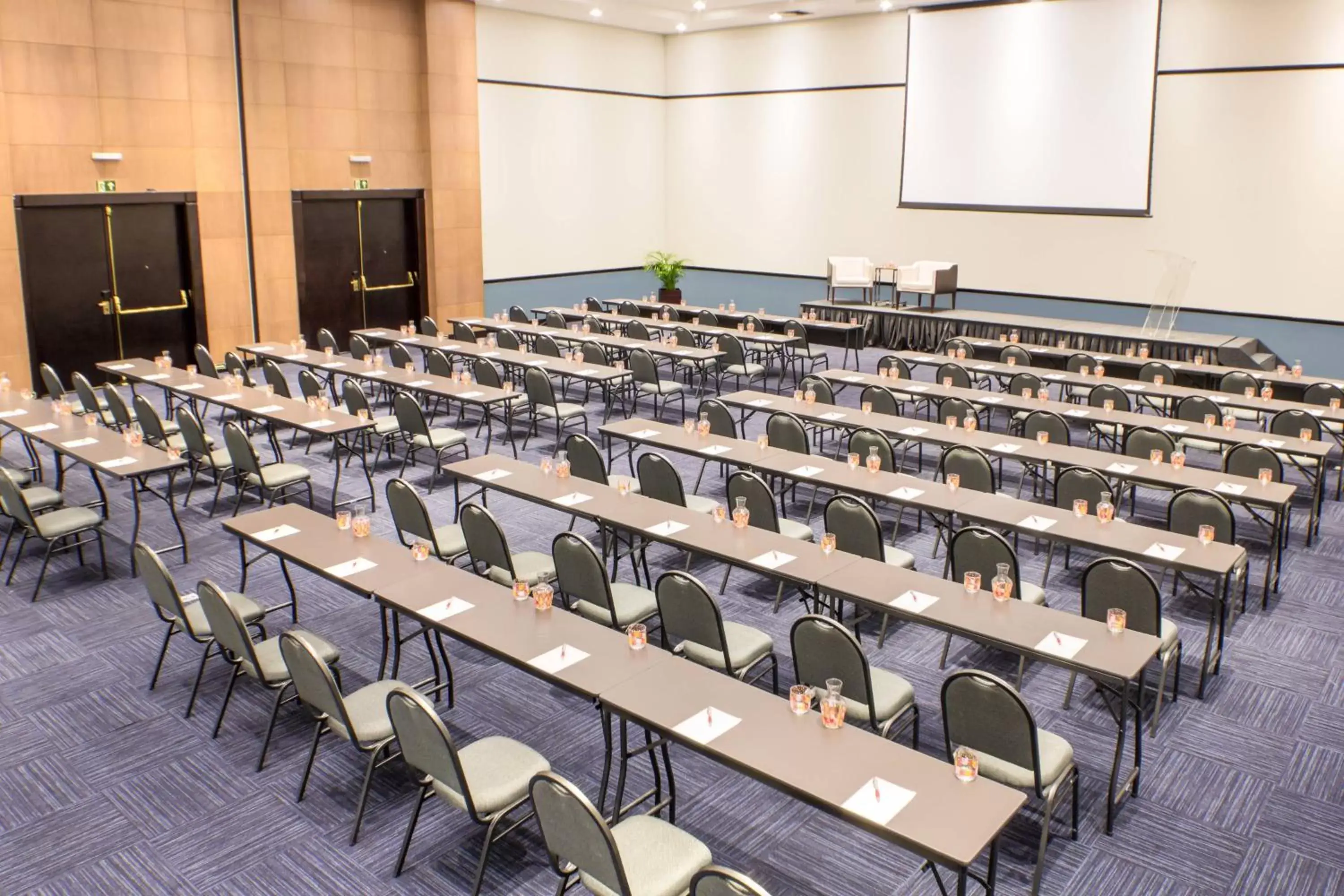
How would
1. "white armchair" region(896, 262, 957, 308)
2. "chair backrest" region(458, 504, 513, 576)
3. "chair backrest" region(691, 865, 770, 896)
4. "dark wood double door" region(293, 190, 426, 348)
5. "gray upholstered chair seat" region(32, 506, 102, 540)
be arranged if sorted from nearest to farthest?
"chair backrest" region(691, 865, 770, 896)
"chair backrest" region(458, 504, 513, 576)
"gray upholstered chair seat" region(32, 506, 102, 540)
"dark wood double door" region(293, 190, 426, 348)
"white armchair" region(896, 262, 957, 308)

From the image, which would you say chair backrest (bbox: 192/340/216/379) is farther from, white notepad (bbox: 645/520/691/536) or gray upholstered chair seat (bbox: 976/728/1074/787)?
gray upholstered chair seat (bbox: 976/728/1074/787)

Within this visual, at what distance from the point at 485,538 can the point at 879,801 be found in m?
3.38

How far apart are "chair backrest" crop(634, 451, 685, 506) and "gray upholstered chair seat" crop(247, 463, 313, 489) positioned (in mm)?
3013

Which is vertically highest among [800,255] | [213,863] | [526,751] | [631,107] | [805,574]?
[631,107]

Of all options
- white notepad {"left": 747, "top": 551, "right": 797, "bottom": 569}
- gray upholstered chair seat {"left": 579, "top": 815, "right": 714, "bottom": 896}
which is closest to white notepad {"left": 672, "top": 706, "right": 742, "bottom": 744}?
gray upholstered chair seat {"left": 579, "top": 815, "right": 714, "bottom": 896}

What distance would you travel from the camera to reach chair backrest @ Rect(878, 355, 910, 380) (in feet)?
37.3

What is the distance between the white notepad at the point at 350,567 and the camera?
5.50 metres

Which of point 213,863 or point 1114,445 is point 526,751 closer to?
point 213,863

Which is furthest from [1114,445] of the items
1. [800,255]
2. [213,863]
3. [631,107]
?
[631,107]

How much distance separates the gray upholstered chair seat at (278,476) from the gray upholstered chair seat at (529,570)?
9.49ft

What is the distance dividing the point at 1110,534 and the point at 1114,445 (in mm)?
4028

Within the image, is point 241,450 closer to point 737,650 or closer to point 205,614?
point 205,614

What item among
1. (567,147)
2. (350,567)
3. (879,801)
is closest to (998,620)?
(879,801)

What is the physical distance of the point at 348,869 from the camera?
4473 millimetres
